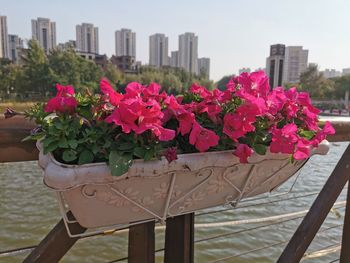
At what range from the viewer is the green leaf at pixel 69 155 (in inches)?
22.6

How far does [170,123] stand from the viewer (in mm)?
708

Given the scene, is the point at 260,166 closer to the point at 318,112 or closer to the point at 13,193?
the point at 318,112

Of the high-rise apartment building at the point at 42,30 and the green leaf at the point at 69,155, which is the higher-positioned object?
the high-rise apartment building at the point at 42,30

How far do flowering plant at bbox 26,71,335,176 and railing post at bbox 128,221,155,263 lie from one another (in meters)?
0.29

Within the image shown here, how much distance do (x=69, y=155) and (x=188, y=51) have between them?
8090 centimetres

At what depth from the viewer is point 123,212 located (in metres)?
0.69

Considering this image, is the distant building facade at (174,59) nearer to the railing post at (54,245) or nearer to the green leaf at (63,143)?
the railing post at (54,245)

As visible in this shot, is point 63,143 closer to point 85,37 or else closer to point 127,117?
point 127,117

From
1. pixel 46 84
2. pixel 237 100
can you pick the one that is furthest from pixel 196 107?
pixel 46 84

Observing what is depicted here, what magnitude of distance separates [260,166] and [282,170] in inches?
3.5

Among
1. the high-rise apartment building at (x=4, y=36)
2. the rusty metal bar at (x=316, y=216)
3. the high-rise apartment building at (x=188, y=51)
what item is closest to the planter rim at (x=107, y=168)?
the rusty metal bar at (x=316, y=216)

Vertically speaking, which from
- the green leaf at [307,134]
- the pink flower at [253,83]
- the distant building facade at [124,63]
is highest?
the distant building facade at [124,63]

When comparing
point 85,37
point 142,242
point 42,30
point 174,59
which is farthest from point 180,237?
point 42,30

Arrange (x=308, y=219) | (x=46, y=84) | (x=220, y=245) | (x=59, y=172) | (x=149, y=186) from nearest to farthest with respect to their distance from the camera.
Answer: (x=59, y=172) < (x=149, y=186) < (x=308, y=219) < (x=220, y=245) < (x=46, y=84)
